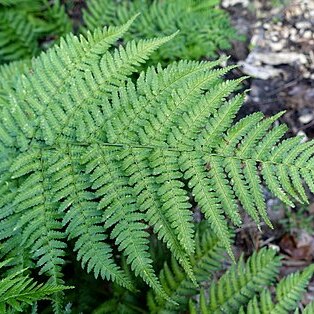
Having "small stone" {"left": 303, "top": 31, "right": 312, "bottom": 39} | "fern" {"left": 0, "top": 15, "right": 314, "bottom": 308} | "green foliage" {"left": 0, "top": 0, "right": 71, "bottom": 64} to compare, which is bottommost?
"small stone" {"left": 303, "top": 31, "right": 312, "bottom": 39}

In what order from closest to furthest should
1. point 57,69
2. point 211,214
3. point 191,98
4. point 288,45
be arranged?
point 211,214 < point 191,98 < point 57,69 < point 288,45

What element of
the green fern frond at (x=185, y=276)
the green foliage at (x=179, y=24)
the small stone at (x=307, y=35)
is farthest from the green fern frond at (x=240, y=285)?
the small stone at (x=307, y=35)

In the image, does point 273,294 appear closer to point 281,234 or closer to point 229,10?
point 281,234

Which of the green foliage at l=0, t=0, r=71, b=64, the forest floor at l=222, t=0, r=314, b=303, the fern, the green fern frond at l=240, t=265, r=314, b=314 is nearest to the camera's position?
the fern

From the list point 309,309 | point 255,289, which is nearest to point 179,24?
point 255,289

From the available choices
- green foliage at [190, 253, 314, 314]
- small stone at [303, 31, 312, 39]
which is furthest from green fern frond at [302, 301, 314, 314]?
small stone at [303, 31, 312, 39]

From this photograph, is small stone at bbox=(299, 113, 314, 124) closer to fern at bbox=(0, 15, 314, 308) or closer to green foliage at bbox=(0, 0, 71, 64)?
fern at bbox=(0, 15, 314, 308)

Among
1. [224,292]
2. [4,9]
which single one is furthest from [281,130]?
[4,9]
